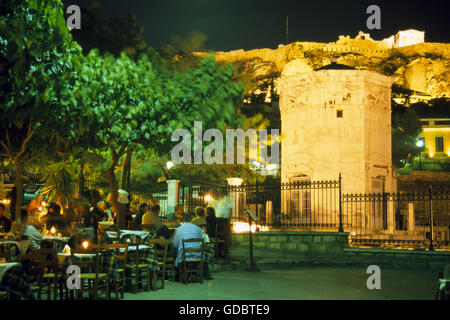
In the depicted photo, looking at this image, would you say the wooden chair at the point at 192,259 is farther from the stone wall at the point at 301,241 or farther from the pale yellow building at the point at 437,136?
the pale yellow building at the point at 437,136

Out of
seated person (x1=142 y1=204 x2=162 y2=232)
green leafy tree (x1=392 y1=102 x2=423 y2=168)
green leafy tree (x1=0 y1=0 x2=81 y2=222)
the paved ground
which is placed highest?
green leafy tree (x1=392 y1=102 x2=423 y2=168)

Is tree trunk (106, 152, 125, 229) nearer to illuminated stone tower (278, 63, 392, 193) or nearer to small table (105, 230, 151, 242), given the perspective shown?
small table (105, 230, 151, 242)

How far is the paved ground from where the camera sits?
830 cm

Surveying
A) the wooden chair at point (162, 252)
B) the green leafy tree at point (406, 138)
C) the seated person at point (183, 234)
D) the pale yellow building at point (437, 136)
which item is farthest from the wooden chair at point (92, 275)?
the pale yellow building at point (437, 136)

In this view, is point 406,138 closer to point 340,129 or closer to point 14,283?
point 340,129

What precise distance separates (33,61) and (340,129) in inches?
580

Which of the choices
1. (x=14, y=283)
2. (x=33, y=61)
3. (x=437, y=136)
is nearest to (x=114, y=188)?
(x=33, y=61)

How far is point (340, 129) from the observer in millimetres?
20094

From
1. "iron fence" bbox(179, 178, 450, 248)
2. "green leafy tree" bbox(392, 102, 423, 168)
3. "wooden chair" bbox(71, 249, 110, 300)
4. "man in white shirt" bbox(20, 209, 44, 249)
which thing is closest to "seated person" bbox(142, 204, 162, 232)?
"man in white shirt" bbox(20, 209, 44, 249)

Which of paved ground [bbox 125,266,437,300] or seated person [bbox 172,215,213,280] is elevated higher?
seated person [bbox 172,215,213,280]

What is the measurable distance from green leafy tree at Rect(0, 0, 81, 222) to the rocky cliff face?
8335cm

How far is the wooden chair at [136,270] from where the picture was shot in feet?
27.5
